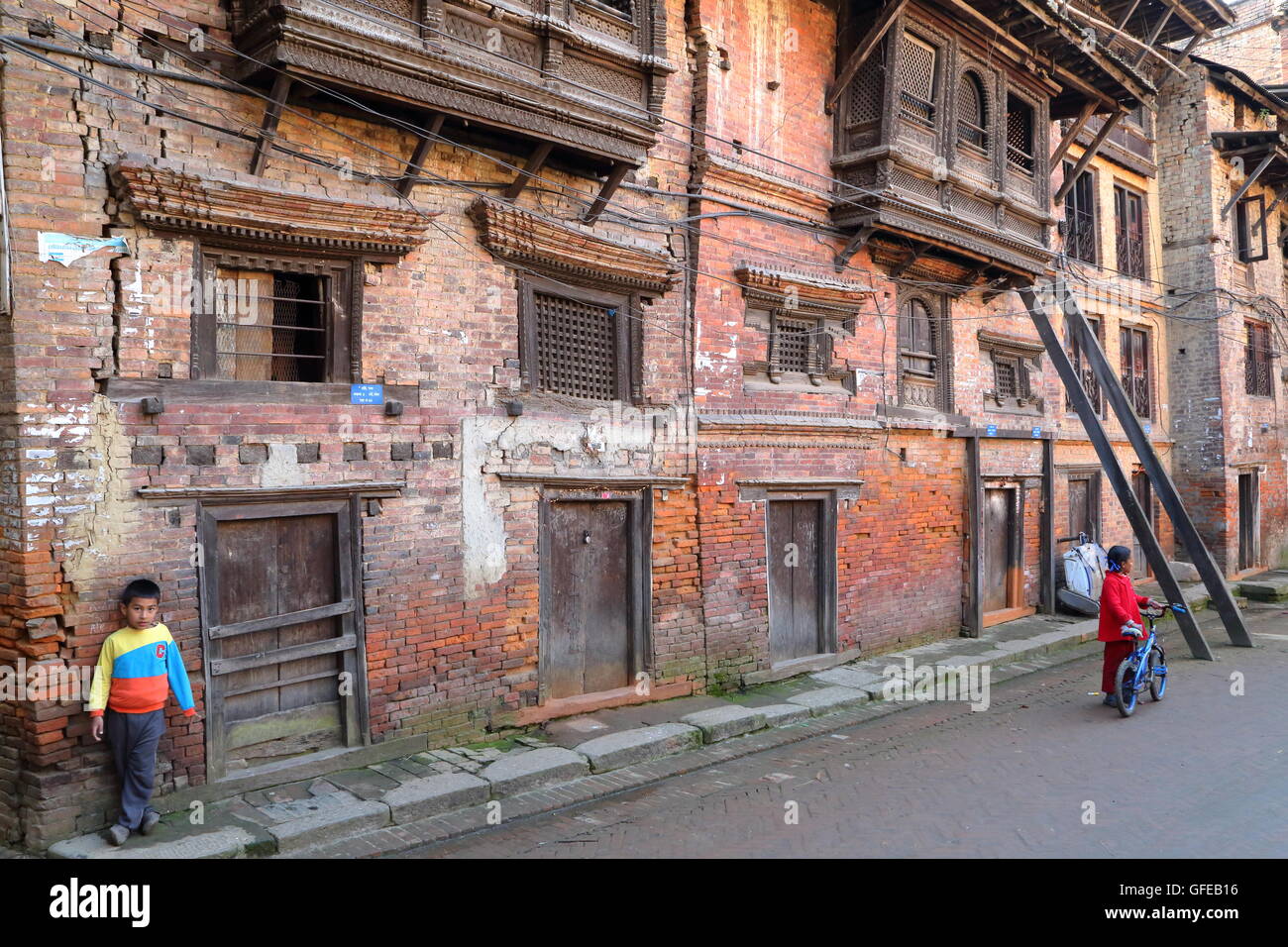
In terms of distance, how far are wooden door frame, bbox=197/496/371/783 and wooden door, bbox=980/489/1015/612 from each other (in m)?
10.7

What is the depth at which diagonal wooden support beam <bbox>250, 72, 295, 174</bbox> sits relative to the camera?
6.59 m

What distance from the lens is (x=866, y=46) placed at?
11477mm

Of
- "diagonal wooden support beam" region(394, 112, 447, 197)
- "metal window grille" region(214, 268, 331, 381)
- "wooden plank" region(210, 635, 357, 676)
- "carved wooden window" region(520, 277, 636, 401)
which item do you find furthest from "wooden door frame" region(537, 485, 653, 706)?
"diagonal wooden support beam" region(394, 112, 447, 197)

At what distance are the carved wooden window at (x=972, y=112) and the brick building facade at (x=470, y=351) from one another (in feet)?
0.23

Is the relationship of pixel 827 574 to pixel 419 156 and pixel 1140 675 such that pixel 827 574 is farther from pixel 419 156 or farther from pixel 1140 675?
pixel 419 156

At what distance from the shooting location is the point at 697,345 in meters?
10.3

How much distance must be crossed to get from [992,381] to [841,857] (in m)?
11.0

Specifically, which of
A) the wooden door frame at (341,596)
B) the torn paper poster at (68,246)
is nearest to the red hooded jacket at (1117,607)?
the wooden door frame at (341,596)

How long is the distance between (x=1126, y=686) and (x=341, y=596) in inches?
315

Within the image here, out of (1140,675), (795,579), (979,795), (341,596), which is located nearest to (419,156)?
(341,596)

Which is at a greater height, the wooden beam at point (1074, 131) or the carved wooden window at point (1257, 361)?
the wooden beam at point (1074, 131)

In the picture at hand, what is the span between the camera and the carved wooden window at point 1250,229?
21.7 m

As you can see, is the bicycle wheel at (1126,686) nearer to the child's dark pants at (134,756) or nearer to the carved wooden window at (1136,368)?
the child's dark pants at (134,756)

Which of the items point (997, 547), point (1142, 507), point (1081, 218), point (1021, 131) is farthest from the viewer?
point (1142, 507)
